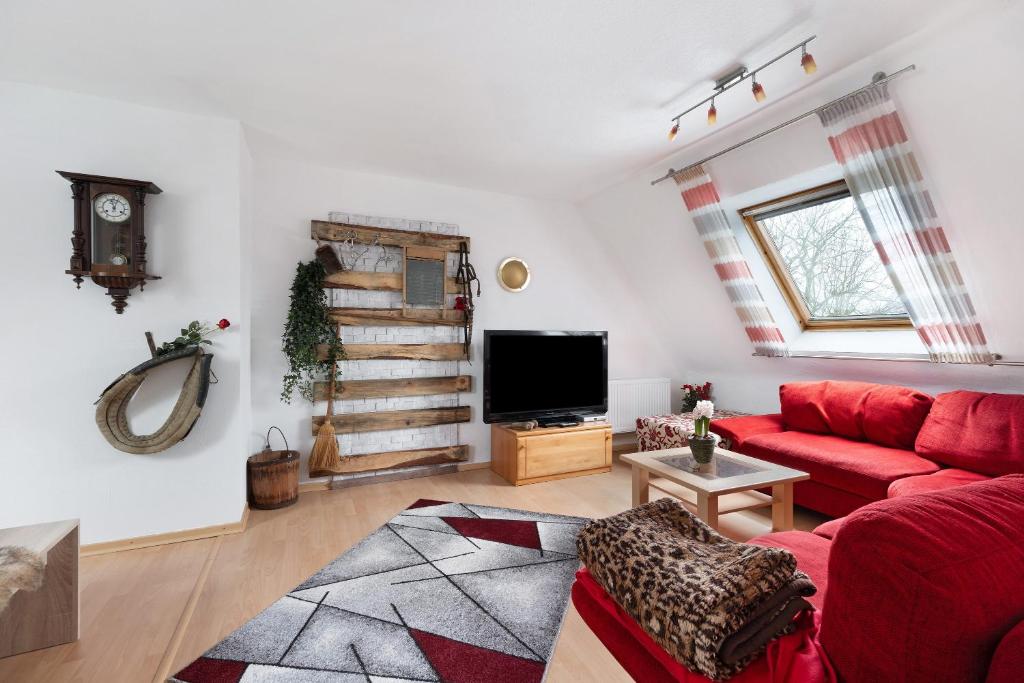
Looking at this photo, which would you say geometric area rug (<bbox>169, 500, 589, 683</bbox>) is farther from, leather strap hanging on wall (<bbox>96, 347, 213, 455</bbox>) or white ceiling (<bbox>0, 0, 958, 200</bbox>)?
white ceiling (<bbox>0, 0, 958, 200</bbox>)

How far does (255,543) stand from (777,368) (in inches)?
161

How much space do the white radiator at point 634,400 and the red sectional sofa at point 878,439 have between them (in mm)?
1201

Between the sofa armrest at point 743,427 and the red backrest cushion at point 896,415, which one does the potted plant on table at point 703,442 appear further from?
the red backrest cushion at point 896,415

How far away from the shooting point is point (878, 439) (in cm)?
308

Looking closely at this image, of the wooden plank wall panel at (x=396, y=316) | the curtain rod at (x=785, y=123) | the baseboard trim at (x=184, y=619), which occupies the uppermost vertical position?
the curtain rod at (x=785, y=123)

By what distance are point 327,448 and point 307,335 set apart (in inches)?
33.6

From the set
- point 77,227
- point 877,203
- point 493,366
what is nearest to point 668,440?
point 493,366

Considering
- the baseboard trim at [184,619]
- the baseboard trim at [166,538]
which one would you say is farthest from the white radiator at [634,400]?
the baseboard trim at [184,619]

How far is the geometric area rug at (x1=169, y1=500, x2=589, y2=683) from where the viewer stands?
5.56ft

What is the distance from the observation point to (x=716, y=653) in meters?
0.79

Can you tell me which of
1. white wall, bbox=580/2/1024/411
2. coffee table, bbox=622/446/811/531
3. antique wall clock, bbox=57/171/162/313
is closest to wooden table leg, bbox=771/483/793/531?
coffee table, bbox=622/446/811/531

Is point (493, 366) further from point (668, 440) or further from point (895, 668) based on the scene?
point (895, 668)

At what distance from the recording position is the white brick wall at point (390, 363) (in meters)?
3.69

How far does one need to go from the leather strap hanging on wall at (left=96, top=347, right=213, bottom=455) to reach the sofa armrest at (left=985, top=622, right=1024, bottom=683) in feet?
10.2
